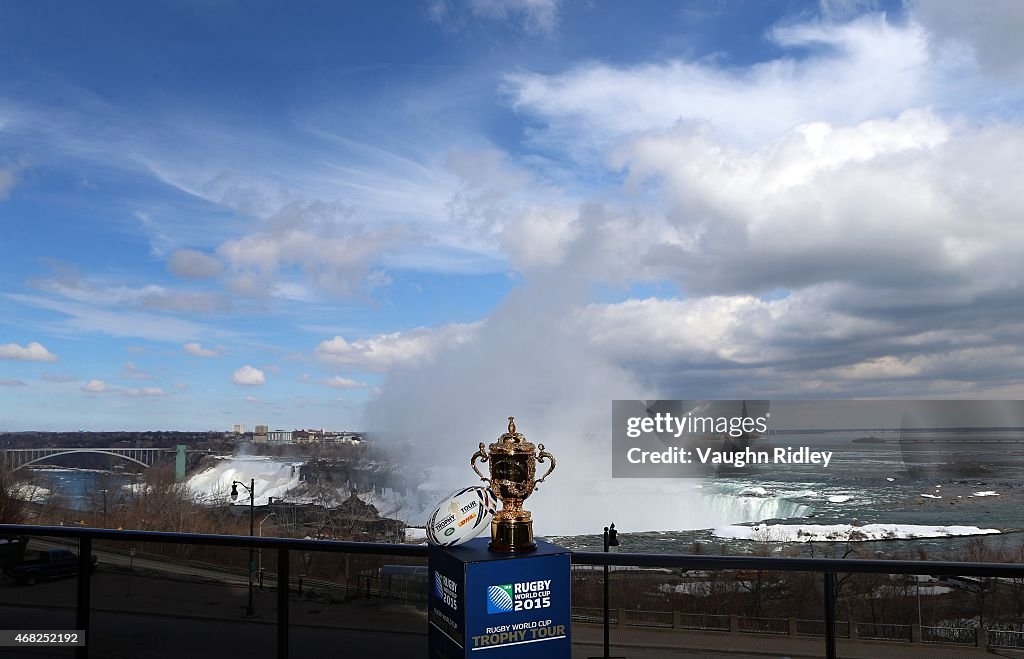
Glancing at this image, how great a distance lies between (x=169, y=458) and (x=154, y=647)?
58088 mm

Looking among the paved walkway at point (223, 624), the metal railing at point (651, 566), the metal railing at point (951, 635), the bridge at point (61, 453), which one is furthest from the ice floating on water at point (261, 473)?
the metal railing at point (951, 635)

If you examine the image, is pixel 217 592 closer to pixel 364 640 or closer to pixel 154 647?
pixel 154 647

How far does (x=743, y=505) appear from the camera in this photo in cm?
7338

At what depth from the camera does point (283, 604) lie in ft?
9.16

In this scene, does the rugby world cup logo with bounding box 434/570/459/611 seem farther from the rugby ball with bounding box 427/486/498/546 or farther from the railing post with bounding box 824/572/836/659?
the railing post with bounding box 824/572/836/659

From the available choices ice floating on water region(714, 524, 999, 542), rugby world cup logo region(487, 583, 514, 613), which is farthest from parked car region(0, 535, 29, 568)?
ice floating on water region(714, 524, 999, 542)

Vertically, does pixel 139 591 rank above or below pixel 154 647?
above

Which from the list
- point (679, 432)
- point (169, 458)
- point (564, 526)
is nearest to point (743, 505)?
point (679, 432)

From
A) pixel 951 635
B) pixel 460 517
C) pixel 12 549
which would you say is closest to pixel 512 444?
pixel 460 517

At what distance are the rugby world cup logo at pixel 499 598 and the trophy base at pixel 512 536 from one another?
15 cm

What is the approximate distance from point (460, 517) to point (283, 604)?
1075 millimetres

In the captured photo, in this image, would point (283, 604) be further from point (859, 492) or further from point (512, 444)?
point (859, 492)

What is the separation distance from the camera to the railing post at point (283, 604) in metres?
2.75

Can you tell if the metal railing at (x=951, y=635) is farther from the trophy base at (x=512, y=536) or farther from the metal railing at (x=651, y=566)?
the trophy base at (x=512, y=536)
